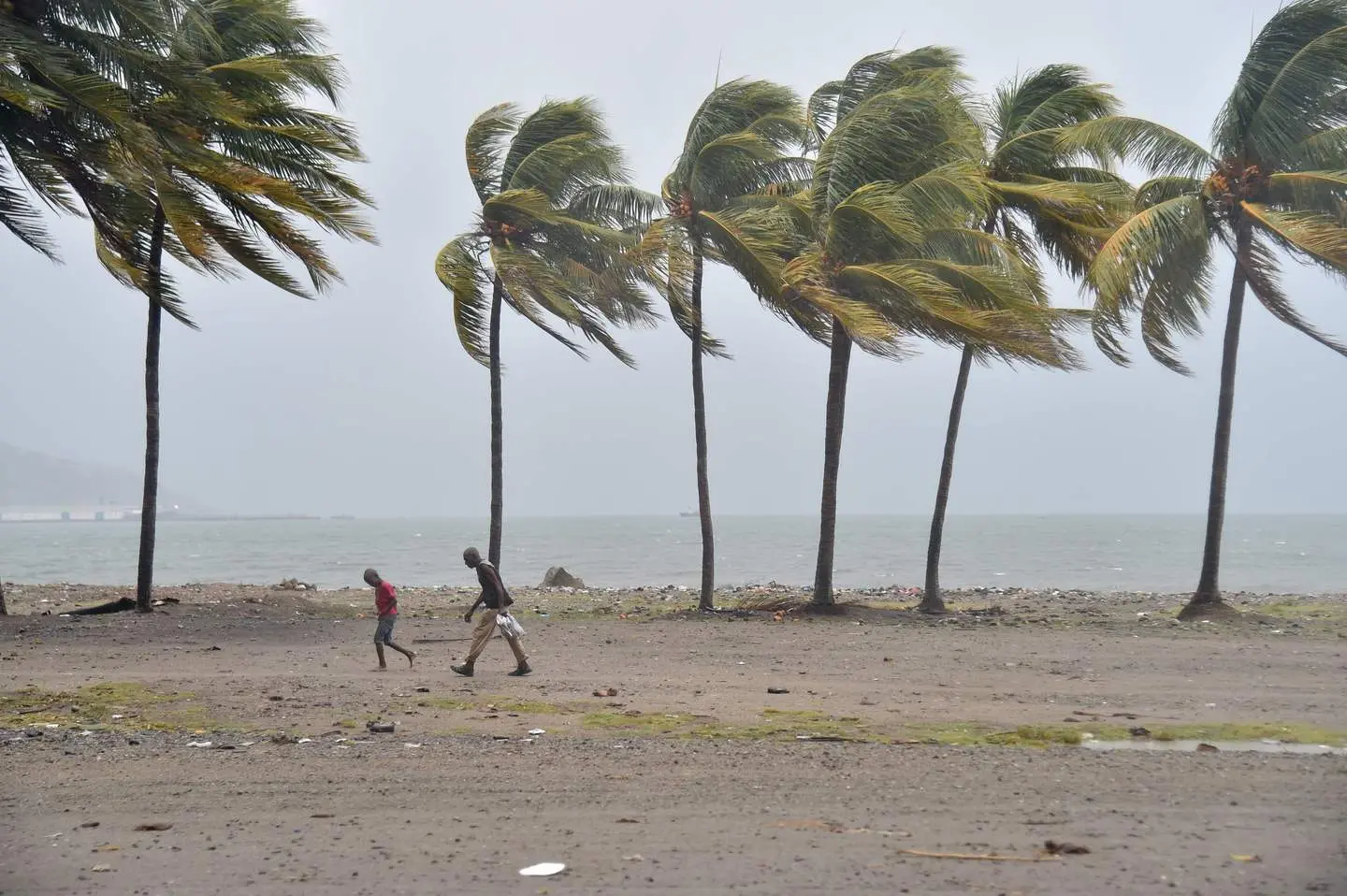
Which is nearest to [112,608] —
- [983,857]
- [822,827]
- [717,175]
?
[717,175]

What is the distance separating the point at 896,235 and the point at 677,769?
12.8 meters

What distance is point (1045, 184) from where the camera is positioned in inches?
814

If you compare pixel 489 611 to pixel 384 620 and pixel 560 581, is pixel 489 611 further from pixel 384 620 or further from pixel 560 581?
pixel 560 581

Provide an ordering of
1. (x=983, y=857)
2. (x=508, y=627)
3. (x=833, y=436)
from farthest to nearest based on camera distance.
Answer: (x=833, y=436)
(x=508, y=627)
(x=983, y=857)

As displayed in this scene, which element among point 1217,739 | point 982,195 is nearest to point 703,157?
point 982,195

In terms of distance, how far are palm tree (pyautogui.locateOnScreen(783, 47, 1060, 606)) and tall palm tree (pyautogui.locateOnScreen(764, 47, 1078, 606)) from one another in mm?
22

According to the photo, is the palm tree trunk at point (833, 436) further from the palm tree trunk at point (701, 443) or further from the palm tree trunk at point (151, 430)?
the palm tree trunk at point (151, 430)

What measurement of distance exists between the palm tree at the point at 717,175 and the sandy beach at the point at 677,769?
7710 millimetres

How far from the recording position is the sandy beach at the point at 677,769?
19.5ft

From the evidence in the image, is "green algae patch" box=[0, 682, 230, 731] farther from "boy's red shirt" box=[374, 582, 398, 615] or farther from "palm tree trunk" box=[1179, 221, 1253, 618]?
"palm tree trunk" box=[1179, 221, 1253, 618]

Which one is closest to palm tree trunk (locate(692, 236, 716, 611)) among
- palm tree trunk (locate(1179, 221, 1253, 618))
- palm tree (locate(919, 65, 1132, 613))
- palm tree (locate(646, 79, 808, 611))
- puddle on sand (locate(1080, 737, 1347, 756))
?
palm tree (locate(646, 79, 808, 611))

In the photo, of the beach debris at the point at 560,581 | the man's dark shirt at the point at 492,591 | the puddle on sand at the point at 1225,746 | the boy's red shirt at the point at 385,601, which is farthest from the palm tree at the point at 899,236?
the beach debris at the point at 560,581

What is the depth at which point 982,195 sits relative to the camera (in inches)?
740

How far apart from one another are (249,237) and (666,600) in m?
13.1
